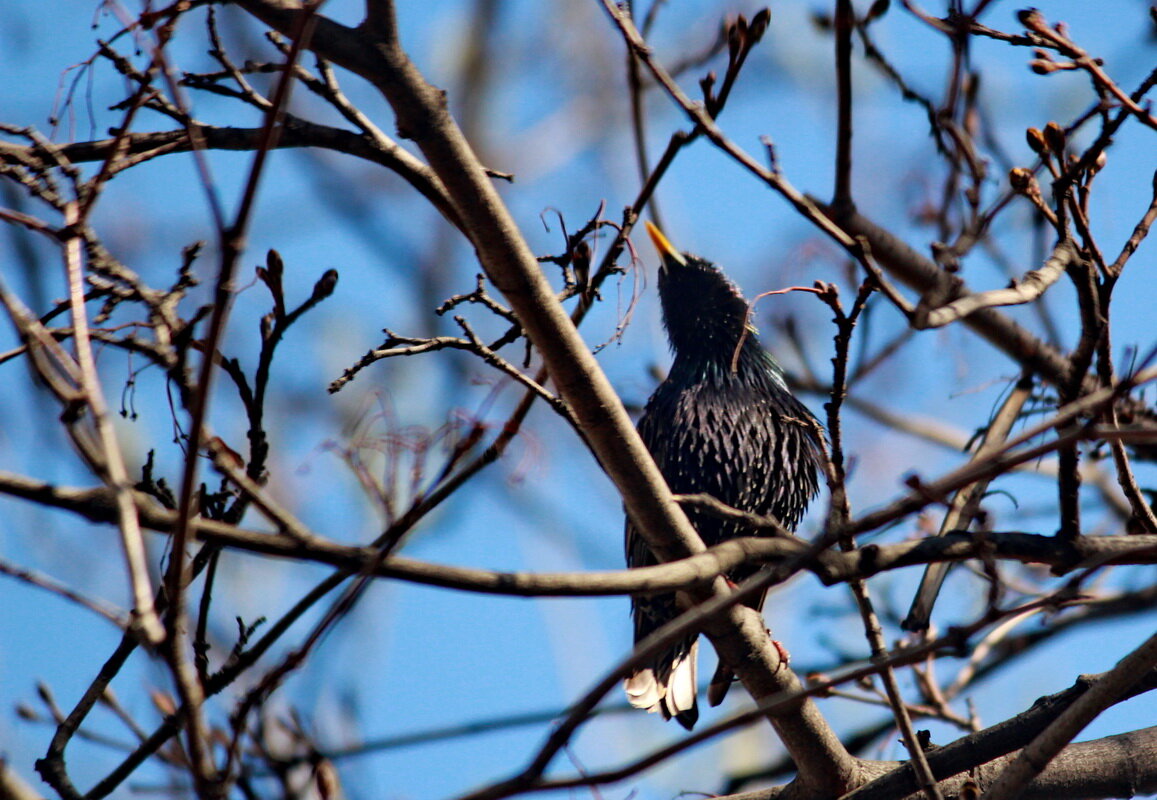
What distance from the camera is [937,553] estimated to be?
2.20 metres

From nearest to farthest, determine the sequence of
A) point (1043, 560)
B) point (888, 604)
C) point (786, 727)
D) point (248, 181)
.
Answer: point (248, 181)
point (1043, 560)
point (786, 727)
point (888, 604)

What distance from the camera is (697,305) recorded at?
15.9 ft

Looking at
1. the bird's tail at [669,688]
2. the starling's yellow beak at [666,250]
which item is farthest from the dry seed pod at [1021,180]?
the starling's yellow beak at [666,250]

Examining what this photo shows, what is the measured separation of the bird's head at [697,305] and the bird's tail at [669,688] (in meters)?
1.33

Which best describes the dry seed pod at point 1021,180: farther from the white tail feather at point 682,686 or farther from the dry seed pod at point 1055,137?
the white tail feather at point 682,686

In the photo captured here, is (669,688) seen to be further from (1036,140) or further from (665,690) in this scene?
(1036,140)

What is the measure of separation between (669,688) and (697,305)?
174cm

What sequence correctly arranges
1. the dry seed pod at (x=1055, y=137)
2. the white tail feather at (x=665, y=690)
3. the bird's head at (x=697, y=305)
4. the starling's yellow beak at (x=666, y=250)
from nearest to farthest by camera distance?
the dry seed pod at (x=1055, y=137) < the white tail feather at (x=665, y=690) < the bird's head at (x=697, y=305) < the starling's yellow beak at (x=666, y=250)

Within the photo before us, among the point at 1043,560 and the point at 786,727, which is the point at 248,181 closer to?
the point at 1043,560

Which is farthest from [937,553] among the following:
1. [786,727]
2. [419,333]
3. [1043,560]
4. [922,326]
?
[419,333]

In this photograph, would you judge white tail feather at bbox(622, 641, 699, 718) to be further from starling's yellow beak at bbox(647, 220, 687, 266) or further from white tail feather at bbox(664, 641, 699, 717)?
starling's yellow beak at bbox(647, 220, 687, 266)

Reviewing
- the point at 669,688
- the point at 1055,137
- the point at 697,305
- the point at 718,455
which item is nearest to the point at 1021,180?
the point at 1055,137

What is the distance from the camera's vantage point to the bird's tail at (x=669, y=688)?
3.92 metres

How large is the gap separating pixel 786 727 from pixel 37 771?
174cm
